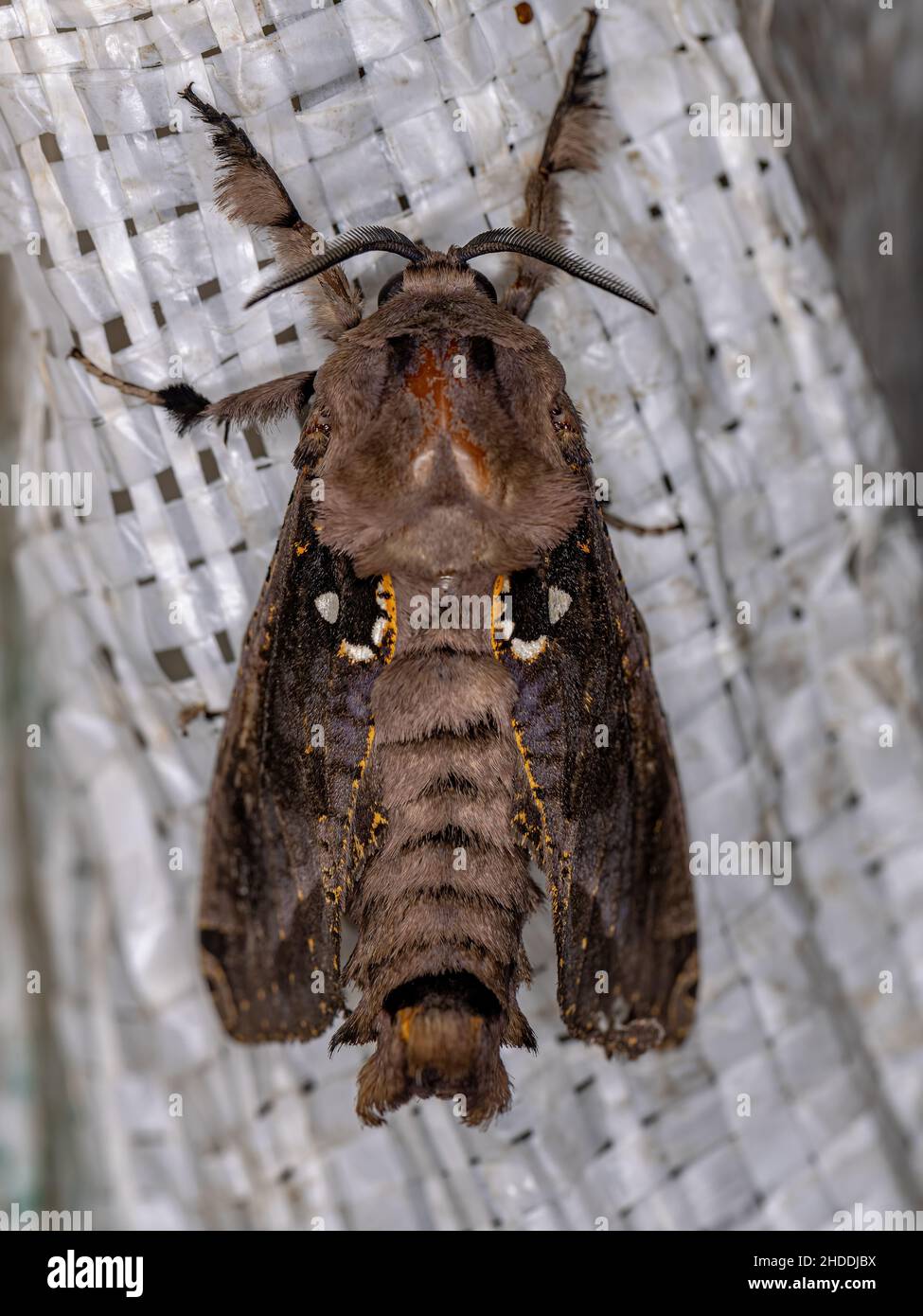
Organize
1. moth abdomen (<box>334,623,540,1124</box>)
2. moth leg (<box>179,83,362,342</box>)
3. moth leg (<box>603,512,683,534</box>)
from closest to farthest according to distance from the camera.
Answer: moth abdomen (<box>334,623,540,1124</box>) < moth leg (<box>179,83,362,342</box>) < moth leg (<box>603,512,683,534</box>)

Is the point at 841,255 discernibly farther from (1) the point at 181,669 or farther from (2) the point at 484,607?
(1) the point at 181,669

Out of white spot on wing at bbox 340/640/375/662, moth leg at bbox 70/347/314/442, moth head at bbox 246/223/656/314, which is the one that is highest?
moth head at bbox 246/223/656/314

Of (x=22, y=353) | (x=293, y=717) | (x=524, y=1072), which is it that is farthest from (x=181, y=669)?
(x=524, y=1072)

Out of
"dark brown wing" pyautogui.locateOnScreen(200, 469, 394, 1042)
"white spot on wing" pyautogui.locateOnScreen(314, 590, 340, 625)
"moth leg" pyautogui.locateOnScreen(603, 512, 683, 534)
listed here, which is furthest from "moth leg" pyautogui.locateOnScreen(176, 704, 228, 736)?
"moth leg" pyautogui.locateOnScreen(603, 512, 683, 534)

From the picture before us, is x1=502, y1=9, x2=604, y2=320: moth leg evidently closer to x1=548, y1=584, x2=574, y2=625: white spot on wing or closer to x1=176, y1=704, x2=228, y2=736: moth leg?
x1=548, y1=584, x2=574, y2=625: white spot on wing

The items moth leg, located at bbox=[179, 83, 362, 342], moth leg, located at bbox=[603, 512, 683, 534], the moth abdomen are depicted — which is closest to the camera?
the moth abdomen

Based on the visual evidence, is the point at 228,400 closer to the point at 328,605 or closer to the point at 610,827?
the point at 328,605
